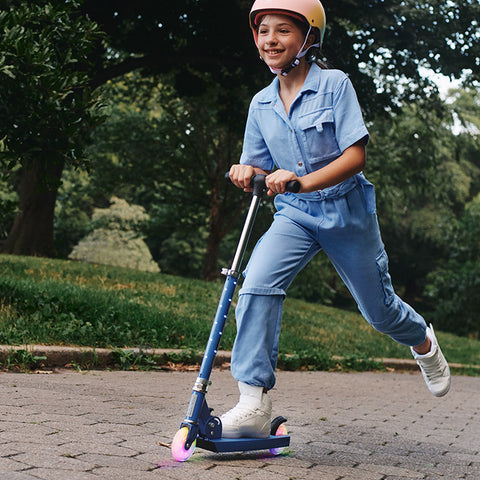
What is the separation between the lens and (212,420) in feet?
9.78

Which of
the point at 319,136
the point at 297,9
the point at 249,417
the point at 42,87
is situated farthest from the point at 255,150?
the point at 42,87

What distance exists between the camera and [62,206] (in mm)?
26266

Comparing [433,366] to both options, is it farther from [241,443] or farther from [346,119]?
[346,119]

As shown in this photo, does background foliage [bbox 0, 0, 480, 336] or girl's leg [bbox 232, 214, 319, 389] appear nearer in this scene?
girl's leg [bbox 232, 214, 319, 389]

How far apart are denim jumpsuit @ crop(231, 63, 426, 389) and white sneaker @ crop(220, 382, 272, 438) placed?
6 cm

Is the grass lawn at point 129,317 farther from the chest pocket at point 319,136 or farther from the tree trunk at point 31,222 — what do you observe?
the chest pocket at point 319,136

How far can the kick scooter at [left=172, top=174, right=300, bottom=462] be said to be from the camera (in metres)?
2.88

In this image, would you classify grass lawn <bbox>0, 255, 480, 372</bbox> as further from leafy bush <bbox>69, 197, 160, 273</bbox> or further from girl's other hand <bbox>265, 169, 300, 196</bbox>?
leafy bush <bbox>69, 197, 160, 273</bbox>

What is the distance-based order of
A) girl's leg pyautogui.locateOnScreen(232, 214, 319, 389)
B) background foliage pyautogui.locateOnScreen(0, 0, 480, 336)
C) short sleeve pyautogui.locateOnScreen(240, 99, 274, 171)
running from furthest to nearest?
background foliage pyautogui.locateOnScreen(0, 0, 480, 336) → short sleeve pyautogui.locateOnScreen(240, 99, 274, 171) → girl's leg pyautogui.locateOnScreen(232, 214, 319, 389)

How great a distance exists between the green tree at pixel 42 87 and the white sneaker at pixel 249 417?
3.88m

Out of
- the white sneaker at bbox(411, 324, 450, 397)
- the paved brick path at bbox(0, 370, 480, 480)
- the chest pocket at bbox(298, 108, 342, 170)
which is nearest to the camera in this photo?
the paved brick path at bbox(0, 370, 480, 480)

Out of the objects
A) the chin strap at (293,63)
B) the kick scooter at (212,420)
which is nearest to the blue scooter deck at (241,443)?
the kick scooter at (212,420)

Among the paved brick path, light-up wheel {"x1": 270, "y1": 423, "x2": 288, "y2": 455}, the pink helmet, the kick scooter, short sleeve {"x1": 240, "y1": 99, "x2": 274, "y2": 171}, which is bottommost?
the paved brick path

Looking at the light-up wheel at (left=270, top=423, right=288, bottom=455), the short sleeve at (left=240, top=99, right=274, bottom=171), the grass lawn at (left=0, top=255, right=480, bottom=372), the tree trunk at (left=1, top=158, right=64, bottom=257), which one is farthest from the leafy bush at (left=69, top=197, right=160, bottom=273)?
the light-up wheel at (left=270, top=423, right=288, bottom=455)
